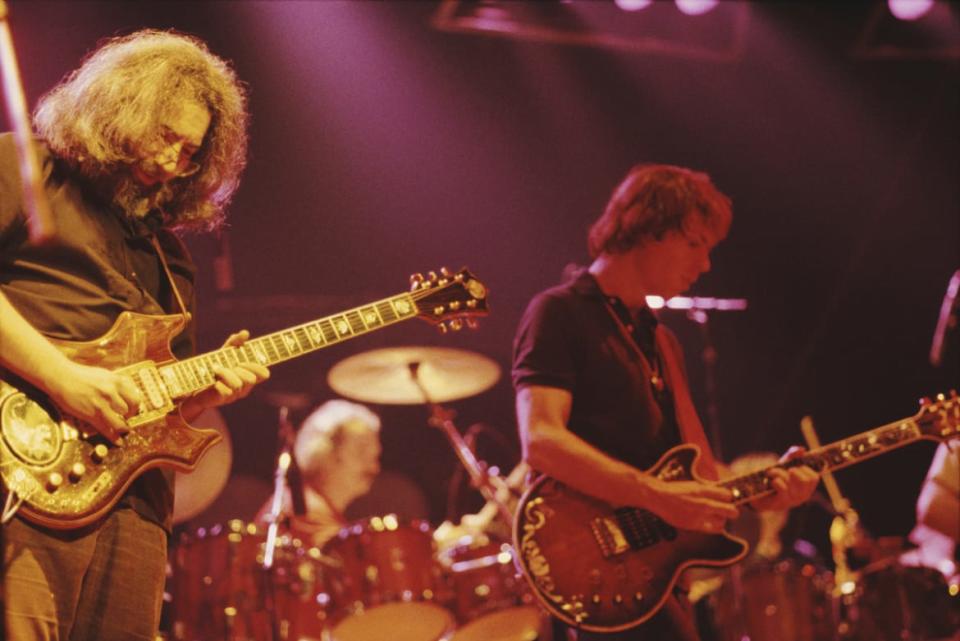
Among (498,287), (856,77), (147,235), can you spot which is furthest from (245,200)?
(856,77)

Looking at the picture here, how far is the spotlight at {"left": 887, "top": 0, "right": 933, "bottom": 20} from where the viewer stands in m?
7.85

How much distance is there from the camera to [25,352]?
264cm

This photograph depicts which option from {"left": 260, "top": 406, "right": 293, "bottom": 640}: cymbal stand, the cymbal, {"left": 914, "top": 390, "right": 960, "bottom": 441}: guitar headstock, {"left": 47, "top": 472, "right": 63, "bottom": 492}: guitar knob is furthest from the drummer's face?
{"left": 47, "top": 472, "right": 63, "bottom": 492}: guitar knob

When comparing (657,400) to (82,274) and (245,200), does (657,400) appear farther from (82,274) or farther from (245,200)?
(245,200)

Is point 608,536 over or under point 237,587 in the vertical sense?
over

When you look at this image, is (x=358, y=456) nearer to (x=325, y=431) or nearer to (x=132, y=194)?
(x=325, y=431)

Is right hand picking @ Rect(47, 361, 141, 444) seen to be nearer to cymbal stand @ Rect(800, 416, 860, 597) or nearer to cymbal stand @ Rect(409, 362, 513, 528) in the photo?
cymbal stand @ Rect(409, 362, 513, 528)

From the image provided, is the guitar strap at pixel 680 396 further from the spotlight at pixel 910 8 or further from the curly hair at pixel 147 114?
the spotlight at pixel 910 8

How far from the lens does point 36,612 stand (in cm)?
257

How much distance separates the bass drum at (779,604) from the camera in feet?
21.9

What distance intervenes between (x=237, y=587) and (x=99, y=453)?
3217 millimetres

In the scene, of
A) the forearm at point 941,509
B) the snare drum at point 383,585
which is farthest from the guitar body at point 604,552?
the snare drum at point 383,585

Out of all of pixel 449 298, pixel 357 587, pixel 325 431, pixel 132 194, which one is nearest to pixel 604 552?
pixel 449 298

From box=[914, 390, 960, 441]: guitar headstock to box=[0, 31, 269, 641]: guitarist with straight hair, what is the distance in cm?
293
